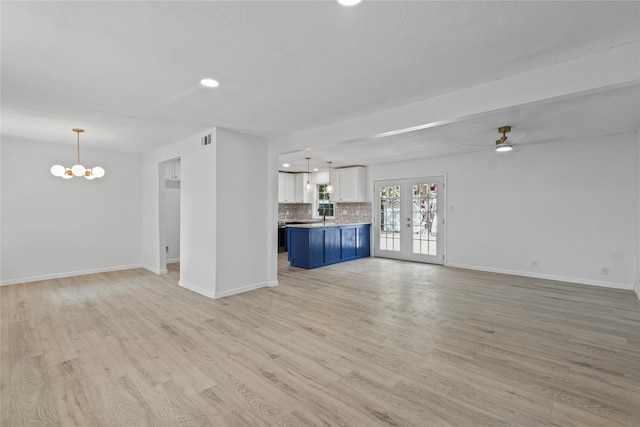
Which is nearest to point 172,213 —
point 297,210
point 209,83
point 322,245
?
point 322,245

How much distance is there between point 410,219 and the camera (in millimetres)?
7648

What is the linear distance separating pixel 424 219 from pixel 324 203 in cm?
359

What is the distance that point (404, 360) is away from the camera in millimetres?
2689

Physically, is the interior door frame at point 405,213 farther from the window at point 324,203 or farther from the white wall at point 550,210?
the window at point 324,203

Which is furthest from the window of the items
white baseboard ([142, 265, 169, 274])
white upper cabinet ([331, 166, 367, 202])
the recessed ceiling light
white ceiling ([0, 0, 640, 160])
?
the recessed ceiling light

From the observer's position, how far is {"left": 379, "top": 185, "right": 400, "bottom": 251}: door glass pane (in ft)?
26.1


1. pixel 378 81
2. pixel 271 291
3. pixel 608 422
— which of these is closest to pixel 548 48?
pixel 378 81

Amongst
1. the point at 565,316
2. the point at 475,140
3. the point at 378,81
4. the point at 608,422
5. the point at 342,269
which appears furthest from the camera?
the point at 342,269

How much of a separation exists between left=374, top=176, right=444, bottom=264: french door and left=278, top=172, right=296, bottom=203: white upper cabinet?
288 centimetres

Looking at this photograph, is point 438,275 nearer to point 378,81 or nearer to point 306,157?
point 306,157

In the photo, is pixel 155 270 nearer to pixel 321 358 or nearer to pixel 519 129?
pixel 321 358

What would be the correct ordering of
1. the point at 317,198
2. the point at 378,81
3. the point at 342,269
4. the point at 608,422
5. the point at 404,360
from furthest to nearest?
the point at 317,198
the point at 342,269
the point at 378,81
the point at 404,360
the point at 608,422

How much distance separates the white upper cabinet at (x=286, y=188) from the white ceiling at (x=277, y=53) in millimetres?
5486

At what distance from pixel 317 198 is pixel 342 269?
386cm
